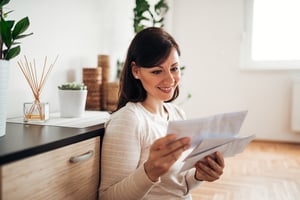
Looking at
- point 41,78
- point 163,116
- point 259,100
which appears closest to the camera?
point 163,116

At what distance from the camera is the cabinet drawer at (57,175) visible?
696 mm

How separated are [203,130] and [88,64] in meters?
1.39

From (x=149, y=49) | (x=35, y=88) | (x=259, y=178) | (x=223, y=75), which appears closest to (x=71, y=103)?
(x=35, y=88)

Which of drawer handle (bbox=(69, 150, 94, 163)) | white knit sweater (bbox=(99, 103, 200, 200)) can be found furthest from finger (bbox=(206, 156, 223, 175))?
drawer handle (bbox=(69, 150, 94, 163))

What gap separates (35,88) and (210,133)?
3.21ft

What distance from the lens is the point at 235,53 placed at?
393cm

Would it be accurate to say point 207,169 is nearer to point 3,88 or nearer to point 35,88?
point 3,88

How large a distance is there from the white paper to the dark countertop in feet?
1.08

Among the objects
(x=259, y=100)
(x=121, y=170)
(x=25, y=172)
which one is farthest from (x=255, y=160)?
(x=25, y=172)

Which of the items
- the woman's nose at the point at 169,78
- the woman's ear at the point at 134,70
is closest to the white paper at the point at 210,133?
the woman's nose at the point at 169,78

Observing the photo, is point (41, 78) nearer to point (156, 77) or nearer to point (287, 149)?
point (156, 77)

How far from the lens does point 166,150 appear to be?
0.75 metres

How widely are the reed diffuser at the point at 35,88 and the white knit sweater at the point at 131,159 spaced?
35 cm

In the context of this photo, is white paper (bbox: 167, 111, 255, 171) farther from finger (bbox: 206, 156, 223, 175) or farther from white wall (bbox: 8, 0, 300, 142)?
white wall (bbox: 8, 0, 300, 142)
